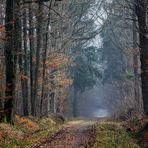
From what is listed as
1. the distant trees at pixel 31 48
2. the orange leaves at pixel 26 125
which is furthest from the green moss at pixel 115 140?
the distant trees at pixel 31 48

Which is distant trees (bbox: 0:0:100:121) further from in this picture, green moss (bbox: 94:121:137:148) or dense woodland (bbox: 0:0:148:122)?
green moss (bbox: 94:121:137:148)

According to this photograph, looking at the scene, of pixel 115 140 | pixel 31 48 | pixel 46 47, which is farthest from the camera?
pixel 46 47

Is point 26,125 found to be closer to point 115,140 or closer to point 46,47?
point 115,140

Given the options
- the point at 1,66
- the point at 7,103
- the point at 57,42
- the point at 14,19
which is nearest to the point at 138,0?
the point at 14,19

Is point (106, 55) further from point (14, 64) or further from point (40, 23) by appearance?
point (14, 64)

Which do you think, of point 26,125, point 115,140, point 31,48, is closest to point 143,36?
point 115,140

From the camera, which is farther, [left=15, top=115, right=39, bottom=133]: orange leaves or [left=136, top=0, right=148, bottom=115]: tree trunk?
[left=15, top=115, right=39, bottom=133]: orange leaves

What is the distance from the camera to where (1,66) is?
2217 centimetres

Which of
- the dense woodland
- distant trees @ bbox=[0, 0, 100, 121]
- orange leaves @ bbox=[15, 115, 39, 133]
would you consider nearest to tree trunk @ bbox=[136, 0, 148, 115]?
the dense woodland

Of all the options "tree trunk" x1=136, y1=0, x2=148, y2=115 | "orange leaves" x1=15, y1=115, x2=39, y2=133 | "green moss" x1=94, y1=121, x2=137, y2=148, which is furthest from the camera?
"orange leaves" x1=15, y1=115, x2=39, y2=133

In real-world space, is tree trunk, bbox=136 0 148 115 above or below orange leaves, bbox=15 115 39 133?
above

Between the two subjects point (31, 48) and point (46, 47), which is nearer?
point (31, 48)

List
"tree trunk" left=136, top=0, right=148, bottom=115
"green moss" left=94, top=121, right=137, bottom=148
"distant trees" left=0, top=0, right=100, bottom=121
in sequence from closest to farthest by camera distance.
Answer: "green moss" left=94, top=121, right=137, bottom=148 → "distant trees" left=0, top=0, right=100, bottom=121 → "tree trunk" left=136, top=0, right=148, bottom=115

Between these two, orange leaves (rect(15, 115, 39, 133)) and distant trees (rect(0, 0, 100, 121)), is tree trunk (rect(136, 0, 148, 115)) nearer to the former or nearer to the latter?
distant trees (rect(0, 0, 100, 121))
